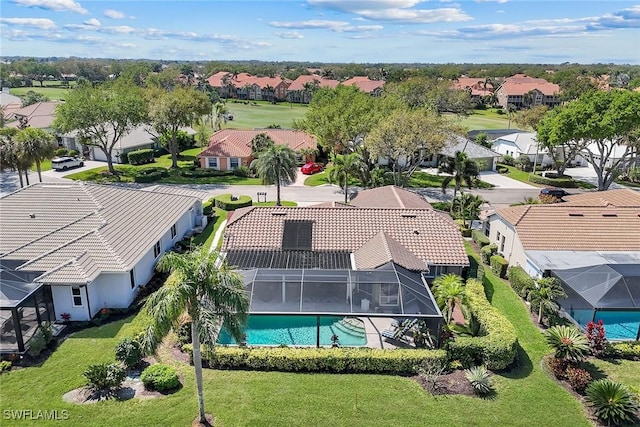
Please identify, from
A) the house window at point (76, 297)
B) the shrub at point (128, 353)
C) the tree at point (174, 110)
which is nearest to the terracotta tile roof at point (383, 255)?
the shrub at point (128, 353)

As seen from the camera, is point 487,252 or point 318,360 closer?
point 318,360

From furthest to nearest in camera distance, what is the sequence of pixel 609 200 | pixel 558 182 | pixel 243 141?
pixel 243 141
pixel 558 182
pixel 609 200

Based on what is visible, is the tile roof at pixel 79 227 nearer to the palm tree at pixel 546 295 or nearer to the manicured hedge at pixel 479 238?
the palm tree at pixel 546 295

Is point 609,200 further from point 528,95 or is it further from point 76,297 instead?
point 528,95

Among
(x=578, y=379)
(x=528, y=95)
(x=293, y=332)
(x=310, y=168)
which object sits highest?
(x=528, y=95)

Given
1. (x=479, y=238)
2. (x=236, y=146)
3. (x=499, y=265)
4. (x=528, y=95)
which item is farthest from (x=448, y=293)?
(x=528, y=95)

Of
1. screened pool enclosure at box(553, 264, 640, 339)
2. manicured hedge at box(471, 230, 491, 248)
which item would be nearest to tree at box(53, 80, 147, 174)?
manicured hedge at box(471, 230, 491, 248)

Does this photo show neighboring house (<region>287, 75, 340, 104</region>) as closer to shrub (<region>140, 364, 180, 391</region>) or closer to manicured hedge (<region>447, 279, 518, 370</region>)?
manicured hedge (<region>447, 279, 518, 370</region>)
